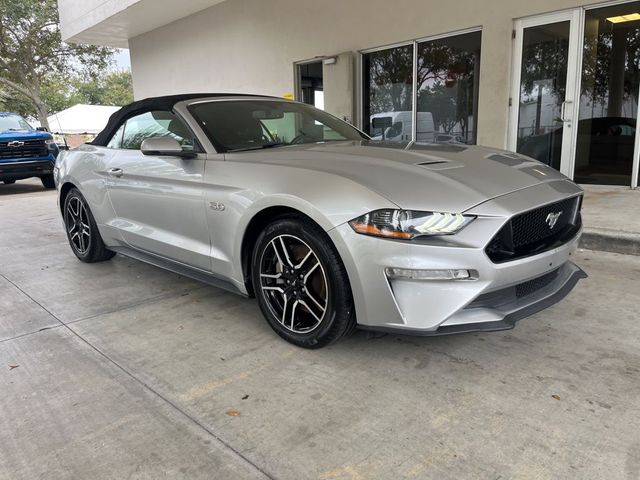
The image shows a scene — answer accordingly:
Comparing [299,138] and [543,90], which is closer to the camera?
[299,138]

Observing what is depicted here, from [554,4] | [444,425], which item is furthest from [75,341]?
[554,4]

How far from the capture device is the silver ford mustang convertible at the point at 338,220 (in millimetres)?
2396

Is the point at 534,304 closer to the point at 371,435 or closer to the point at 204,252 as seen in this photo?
the point at 371,435

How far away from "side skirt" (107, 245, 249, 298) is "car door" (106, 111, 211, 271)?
2.2 inches

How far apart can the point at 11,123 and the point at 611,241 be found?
1436 centimetres

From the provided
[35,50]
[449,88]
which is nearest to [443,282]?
[449,88]

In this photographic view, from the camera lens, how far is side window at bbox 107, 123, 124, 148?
4.41m

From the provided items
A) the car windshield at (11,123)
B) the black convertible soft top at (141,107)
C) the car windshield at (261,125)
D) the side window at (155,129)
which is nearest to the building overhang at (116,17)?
the car windshield at (11,123)

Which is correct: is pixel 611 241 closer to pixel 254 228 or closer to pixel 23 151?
pixel 254 228

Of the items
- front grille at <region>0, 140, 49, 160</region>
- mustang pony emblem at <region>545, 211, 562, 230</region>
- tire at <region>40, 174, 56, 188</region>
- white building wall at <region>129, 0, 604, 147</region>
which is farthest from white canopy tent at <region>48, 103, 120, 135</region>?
mustang pony emblem at <region>545, 211, 562, 230</region>

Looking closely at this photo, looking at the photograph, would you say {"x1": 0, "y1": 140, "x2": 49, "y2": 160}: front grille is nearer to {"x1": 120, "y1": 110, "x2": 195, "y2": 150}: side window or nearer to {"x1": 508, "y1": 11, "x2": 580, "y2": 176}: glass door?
{"x1": 120, "y1": 110, "x2": 195, "y2": 150}: side window

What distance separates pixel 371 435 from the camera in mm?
2145

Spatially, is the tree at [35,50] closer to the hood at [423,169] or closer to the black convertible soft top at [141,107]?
the black convertible soft top at [141,107]

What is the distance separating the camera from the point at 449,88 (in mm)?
8719
